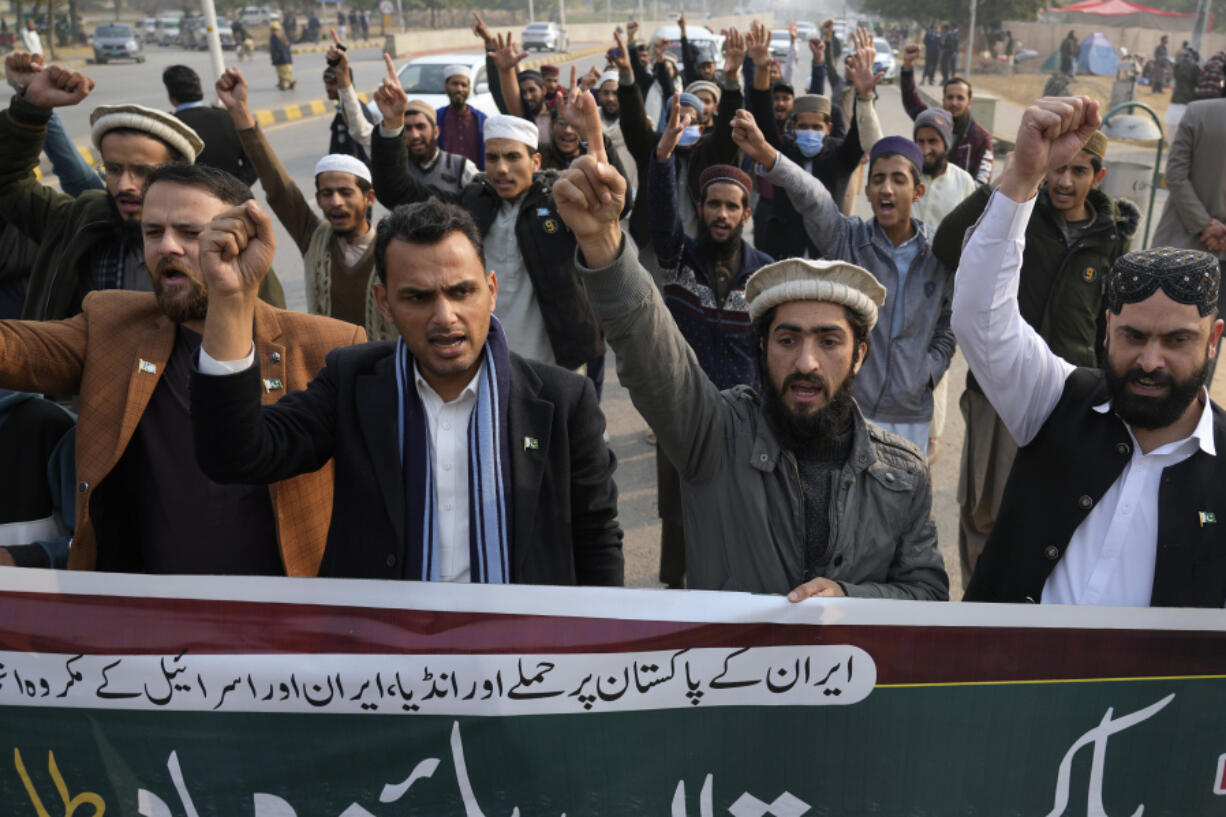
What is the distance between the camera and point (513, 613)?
1.98 meters

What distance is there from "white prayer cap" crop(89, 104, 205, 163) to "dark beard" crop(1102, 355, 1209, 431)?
2.96 m

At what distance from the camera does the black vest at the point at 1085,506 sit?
213 centimetres

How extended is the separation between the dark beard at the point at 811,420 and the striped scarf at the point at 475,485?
2.02 ft

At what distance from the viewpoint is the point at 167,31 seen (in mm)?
49281

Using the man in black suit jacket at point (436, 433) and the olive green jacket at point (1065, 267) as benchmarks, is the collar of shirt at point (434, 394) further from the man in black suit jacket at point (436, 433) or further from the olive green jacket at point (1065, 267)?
the olive green jacket at point (1065, 267)

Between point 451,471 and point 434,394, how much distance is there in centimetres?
18

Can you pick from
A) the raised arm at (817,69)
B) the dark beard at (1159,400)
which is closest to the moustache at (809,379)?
the dark beard at (1159,400)

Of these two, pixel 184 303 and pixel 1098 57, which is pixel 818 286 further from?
pixel 1098 57

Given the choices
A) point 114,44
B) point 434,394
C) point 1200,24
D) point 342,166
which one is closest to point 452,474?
A: point 434,394

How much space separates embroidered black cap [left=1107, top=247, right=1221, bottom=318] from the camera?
7.17ft

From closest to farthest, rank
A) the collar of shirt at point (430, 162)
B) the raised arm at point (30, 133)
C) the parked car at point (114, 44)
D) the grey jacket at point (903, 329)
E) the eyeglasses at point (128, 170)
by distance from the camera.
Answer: the raised arm at point (30, 133) → the eyeglasses at point (128, 170) → the grey jacket at point (903, 329) → the collar of shirt at point (430, 162) → the parked car at point (114, 44)

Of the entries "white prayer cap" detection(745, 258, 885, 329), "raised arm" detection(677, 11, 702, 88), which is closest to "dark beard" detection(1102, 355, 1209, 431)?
"white prayer cap" detection(745, 258, 885, 329)

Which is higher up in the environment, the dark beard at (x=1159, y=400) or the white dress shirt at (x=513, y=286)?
the dark beard at (x=1159, y=400)

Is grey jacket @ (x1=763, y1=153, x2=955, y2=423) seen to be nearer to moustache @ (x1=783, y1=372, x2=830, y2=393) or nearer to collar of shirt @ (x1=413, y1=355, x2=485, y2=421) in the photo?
moustache @ (x1=783, y1=372, x2=830, y2=393)
